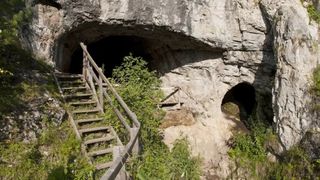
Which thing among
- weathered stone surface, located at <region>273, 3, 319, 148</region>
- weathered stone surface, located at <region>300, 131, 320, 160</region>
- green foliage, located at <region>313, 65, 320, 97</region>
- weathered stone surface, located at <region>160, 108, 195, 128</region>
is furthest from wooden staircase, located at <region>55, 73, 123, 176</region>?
green foliage, located at <region>313, 65, 320, 97</region>

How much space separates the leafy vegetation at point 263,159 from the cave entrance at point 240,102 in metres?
1.17

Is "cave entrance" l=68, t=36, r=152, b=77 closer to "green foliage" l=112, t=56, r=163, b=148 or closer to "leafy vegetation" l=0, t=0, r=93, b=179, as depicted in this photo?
"green foliage" l=112, t=56, r=163, b=148

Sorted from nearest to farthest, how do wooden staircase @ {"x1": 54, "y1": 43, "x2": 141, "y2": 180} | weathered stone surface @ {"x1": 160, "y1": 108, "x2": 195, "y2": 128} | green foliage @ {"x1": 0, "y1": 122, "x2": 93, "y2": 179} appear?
green foliage @ {"x1": 0, "y1": 122, "x2": 93, "y2": 179}, wooden staircase @ {"x1": 54, "y1": 43, "x2": 141, "y2": 180}, weathered stone surface @ {"x1": 160, "y1": 108, "x2": 195, "y2": 128}

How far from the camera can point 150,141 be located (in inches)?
309

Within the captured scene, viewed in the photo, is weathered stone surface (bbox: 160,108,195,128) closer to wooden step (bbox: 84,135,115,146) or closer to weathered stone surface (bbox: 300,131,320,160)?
weathered stone surface (bbox: 300,131,320,160)

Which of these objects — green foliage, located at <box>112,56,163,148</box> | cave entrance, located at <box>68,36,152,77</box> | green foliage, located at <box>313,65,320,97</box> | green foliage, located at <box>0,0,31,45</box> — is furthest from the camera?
cave entrance, located at <box>68,36,152,77</box>

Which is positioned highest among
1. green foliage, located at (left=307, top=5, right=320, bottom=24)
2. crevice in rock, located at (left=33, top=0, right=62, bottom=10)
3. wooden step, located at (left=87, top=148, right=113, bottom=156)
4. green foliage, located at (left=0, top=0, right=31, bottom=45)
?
green foliage, located at (left=307, top=5, right=320, bottom=24)

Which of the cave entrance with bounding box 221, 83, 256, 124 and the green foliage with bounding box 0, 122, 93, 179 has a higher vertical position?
the green foliage with bounding box 0, 122, 93, 179

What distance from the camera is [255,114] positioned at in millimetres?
11617

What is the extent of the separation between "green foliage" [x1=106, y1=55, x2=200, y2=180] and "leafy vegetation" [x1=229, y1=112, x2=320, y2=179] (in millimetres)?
1788

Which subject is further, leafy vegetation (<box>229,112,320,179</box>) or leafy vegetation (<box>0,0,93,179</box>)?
leafy vegetation (<box>229,112,320,179</box>)

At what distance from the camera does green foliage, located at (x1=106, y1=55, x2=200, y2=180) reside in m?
5.15

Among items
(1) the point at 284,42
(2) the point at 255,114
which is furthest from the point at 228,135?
(1) the point at 284,42

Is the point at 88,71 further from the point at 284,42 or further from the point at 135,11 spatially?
the point at 284,42
